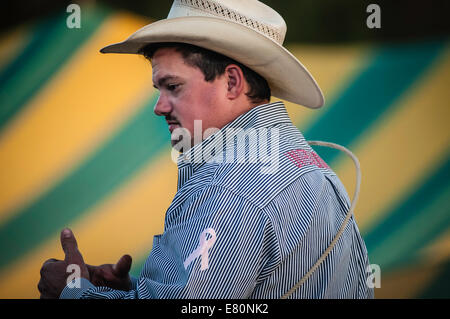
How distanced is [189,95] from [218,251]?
682mm

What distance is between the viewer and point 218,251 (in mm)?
1338

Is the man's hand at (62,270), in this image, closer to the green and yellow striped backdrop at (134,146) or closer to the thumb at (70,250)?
the thumb at (70,250)

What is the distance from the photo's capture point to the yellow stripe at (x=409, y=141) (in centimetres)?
376

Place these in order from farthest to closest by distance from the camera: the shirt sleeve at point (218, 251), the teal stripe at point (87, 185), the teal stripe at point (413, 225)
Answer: the teal stripe at point (413, 225)
the teal stripe at point (87, 185)
the shirt sleeve at point (218, 251)

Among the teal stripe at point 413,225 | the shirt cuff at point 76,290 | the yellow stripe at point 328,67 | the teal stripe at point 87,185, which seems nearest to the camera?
the shirt cuff at point 76,290

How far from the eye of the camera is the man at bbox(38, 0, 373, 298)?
1362 millimetres

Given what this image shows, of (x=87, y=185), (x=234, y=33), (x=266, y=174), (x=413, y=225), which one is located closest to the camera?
(x=266, y=174)

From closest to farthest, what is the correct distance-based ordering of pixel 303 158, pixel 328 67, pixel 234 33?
pixel 303 158
pixel 234 33
pixel 328 67

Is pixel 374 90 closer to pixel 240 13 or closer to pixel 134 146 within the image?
pixel 134 146

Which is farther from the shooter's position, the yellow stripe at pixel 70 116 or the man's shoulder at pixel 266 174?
the yellow stripe at pixel 70 116

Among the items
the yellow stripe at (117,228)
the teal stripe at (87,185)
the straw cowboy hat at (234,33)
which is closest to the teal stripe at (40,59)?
the teal stripe at (87,185)

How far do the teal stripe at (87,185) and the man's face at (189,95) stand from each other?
183 centimetres

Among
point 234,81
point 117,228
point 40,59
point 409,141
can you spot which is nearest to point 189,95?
point 234,81
